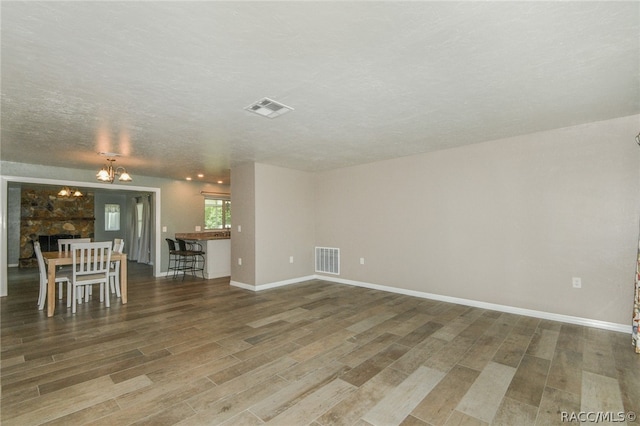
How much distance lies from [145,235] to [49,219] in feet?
9.92

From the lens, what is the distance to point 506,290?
4012mm

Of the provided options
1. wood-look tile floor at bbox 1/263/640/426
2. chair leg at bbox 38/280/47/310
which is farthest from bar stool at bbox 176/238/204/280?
wood-look tile floor at bbox 1/263/640/426

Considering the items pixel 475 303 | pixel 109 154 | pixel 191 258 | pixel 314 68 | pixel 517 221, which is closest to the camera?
pixel 314 68

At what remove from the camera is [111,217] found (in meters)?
10.6

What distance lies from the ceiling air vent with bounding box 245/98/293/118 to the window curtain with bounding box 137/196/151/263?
7.54 metres

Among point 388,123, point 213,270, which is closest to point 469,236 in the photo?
point 388,123

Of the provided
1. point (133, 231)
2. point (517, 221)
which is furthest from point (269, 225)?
point (133, 231)

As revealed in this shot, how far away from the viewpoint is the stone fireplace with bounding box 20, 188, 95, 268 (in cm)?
872

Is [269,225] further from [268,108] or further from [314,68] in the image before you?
[314,68]

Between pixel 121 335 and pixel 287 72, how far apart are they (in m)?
3.33

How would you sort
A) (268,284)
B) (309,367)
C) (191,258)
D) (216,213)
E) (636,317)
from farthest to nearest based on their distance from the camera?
(216,213), (191,258), (268,284), (636,317), (309,367)

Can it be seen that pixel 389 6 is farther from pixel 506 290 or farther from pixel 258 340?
pixel 506 290

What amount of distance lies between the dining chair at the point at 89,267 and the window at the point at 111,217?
23.3ft

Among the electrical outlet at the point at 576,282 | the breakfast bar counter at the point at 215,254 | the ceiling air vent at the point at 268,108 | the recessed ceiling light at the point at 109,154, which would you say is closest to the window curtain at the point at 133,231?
the breakfast bar counter at the point at 215,254
